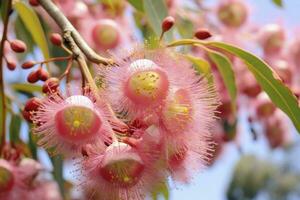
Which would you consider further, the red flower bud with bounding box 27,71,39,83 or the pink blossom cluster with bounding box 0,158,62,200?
the pink blossom cluster with bounding box 0,158,62,200

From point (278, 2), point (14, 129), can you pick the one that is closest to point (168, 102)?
point (14, 129)

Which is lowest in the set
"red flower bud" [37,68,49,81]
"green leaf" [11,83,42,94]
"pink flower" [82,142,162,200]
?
"pink flower" [82,142,162,200]

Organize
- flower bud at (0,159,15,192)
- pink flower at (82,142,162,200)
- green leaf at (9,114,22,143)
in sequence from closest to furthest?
pink flower at (82,142,162,200) < flower bud at (0,159,15,192) < green leaf at (9,114,22,143)

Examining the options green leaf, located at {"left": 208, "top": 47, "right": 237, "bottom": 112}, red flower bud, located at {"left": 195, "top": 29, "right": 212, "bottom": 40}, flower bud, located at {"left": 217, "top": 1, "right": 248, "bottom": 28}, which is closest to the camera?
red flower bud, located at {"left": 195, "top": 29, "right": 212, "bottom": 40}

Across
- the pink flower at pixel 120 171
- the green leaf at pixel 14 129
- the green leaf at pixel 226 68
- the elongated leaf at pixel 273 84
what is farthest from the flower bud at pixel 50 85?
the green leaf at pixel 14 129

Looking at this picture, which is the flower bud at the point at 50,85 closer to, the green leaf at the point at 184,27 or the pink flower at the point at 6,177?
the pink flower at the point at 6,177

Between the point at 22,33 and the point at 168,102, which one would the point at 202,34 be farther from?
the point at 22,33

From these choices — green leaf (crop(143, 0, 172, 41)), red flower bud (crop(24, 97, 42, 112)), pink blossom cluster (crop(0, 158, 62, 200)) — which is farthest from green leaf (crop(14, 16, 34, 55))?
red flower bud (crop(24, 97, 42, 112))

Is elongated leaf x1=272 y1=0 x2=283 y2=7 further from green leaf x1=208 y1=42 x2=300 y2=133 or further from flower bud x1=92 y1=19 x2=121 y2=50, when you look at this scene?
green leaf x1=208 y1=42 x2=300 y2=133

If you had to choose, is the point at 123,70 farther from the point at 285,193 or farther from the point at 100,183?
the point at 285,193
